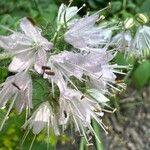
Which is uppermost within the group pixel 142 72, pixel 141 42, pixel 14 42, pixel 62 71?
pixel 14 42

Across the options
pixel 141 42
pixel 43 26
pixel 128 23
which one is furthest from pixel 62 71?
pixel 141 42

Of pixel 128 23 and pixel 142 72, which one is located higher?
pixel 128 23

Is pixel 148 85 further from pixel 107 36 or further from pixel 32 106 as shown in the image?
pixel 32 106

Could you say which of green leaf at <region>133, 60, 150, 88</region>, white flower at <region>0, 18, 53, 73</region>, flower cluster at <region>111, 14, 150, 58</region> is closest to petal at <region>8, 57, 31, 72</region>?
white flower at <region>0, 18, 53, 73</region>

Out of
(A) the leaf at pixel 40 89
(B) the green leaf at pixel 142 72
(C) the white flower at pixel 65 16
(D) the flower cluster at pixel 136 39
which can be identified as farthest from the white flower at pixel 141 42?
(B) the green leaf at pixel 142 72

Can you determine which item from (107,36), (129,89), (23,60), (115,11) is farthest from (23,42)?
(129,89)

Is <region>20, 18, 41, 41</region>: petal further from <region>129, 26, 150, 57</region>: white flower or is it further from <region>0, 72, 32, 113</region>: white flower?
<region>129, 26, 150, 57</region>: white flower

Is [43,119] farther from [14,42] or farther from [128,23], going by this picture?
[128,23]

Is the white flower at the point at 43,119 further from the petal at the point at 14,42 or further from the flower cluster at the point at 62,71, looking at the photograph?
the petal at the point at 14,42
